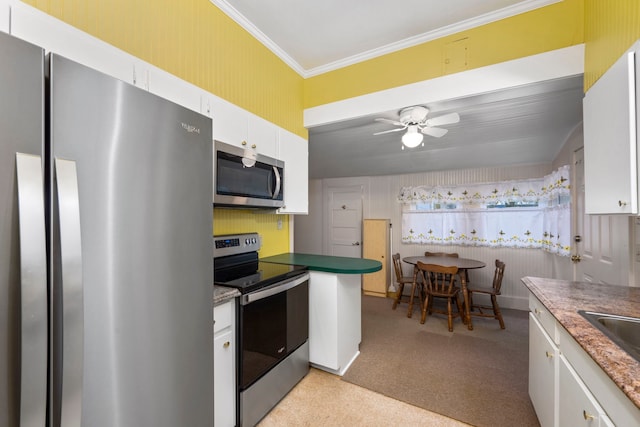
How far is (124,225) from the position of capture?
86 centimetres

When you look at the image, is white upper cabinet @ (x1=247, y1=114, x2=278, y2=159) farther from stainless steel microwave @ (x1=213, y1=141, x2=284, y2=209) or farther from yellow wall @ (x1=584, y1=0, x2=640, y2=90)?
yellow wall @ (x1=584, y1=0, x2=640, y2=90)

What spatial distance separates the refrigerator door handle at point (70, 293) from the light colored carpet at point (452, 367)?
1.91 m

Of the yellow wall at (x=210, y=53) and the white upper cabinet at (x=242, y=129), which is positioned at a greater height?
the yellow wall at (x=210, y=53)

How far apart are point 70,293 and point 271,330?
4.16ft

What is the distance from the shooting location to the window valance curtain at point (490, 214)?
11.3 feet

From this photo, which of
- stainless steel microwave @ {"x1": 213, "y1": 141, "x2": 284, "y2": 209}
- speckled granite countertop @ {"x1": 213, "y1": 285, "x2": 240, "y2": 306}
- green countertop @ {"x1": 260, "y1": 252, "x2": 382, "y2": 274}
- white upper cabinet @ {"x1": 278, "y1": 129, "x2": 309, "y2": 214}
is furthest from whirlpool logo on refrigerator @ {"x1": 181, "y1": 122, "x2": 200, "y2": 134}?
green countertop @ {"x1": 260, "y1": 252, "x2": 382, "y2": 274}

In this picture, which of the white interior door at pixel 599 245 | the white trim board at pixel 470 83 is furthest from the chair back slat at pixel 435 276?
the white trim board at pixel 470 83

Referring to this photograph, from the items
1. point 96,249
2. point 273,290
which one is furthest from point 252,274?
point 96,249

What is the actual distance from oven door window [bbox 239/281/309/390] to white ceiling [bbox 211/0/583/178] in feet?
5.87

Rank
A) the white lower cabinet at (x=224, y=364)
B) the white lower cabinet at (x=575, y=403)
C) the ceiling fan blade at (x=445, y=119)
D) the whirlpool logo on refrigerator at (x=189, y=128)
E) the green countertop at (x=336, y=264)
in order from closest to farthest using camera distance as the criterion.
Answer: the white lower cabinet at (x=575, y=403) < the whirlpool logo on refrigerator at (x=189, y=128) < the white lower cabinet at (x=224, y=364) < the green countertop at (x=336, y=264) < the ceiling fan blade at (x=445, y=119)

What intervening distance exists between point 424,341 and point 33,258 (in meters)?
3.15

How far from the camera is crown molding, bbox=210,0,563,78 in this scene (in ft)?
6.28

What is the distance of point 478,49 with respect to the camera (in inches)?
80.9

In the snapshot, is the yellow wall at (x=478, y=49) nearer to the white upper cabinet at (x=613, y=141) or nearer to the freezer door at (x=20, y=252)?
the white upper cabinet at (x=613, y=141)
